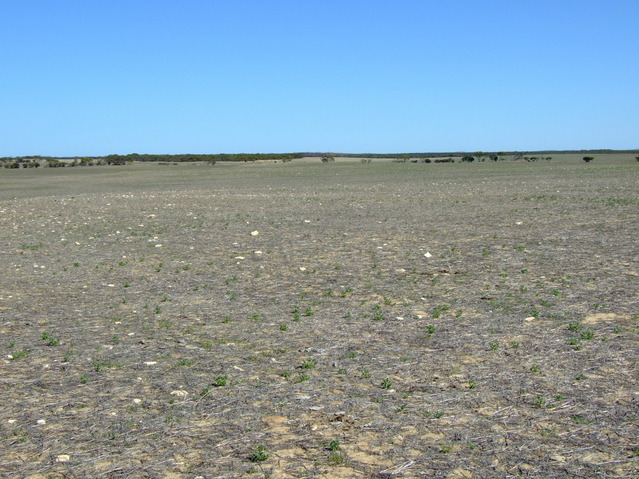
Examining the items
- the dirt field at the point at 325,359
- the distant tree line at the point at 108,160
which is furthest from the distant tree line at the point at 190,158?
the dirt field at the point at 325,359

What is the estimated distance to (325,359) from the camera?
24.3 feet

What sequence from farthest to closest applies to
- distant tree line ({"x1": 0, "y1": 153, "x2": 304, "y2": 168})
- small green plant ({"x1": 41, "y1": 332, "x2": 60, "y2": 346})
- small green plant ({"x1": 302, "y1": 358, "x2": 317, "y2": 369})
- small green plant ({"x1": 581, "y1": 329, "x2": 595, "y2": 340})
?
distant tree line ({"x1": 0, "y1": 153, "x2": 304, "y2": 168})
small green plant ({"x1": 41, "y1": 332, "x2": 60, "y2": 346})
small green plant ({"x1": 581, "y1": 329, "x2": 595, "y2": 340})
small green plant ({"x1": 302, "y1": 358, "x2": 317, "y2": 369})

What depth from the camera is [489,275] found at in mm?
11852

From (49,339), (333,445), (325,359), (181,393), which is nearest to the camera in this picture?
(333,445)

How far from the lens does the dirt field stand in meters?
5.14

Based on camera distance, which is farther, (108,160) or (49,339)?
(108,160)

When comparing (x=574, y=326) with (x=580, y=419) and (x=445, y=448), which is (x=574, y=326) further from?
(x=445, y=448)

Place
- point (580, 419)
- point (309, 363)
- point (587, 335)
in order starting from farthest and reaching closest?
point (587, 335)
point (309, 363)
point (580, 419)

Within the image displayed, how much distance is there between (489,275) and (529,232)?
5920mm

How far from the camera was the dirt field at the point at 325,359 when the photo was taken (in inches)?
202

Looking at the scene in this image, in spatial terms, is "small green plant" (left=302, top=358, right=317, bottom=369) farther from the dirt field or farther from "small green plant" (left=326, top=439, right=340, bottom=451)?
"small green plant" (left=326, top=439, right=340, bottom=451)

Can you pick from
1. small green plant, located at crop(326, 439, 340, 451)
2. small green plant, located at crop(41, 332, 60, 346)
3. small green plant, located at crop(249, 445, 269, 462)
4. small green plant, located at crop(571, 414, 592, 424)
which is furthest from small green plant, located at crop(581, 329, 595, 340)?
small green plant, located at crop(41, 332, 60, 346)

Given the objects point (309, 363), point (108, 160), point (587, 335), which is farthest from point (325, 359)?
point (108, 160)

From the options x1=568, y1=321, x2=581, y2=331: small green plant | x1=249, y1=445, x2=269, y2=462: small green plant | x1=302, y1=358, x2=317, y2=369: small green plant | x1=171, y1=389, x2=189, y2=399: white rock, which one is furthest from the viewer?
x1=568, y1=321, x2=581, y2=331: small green plant
